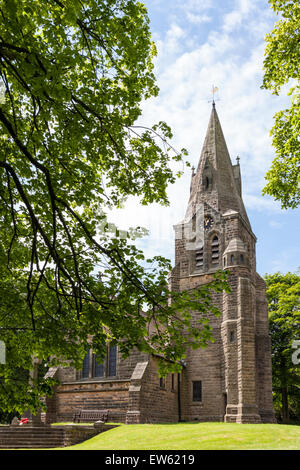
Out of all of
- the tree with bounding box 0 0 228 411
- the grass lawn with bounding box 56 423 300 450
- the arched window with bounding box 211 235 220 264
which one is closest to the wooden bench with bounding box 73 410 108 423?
the grass lawn with bounding box 56 423 300 450

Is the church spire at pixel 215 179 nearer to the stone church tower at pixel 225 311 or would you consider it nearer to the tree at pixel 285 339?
the stone church tower at pixel 225 311

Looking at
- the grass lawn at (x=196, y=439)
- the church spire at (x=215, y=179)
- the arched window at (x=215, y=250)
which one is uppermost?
the church spire at (x=215, y=179)

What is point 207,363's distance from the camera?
93.3 feet

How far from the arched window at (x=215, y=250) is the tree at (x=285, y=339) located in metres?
6.43

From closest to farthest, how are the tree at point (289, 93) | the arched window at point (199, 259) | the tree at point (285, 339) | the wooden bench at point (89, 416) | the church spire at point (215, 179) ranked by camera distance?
the tree at point (289, 93) → the wooden bench at point (89, 416) → the arched window at point (199, 259) → the church spire at point (215, 179) → the tree at point (285, 339)

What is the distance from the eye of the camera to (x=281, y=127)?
43.6ft

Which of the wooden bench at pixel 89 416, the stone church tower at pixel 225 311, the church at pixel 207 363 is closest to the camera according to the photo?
the wooden bench at pixel 89 416

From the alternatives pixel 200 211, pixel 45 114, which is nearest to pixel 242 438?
pixel 45 114

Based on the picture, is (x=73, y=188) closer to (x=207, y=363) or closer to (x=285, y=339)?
(x=207, y=363)

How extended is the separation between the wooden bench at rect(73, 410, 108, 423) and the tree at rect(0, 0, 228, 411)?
1561 cm

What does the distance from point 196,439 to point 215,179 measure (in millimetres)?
22353

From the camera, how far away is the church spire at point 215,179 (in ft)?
111

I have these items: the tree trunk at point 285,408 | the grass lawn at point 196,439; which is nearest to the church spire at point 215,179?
the tree trunk at point 285,408

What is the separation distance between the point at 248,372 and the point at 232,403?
1.93m
